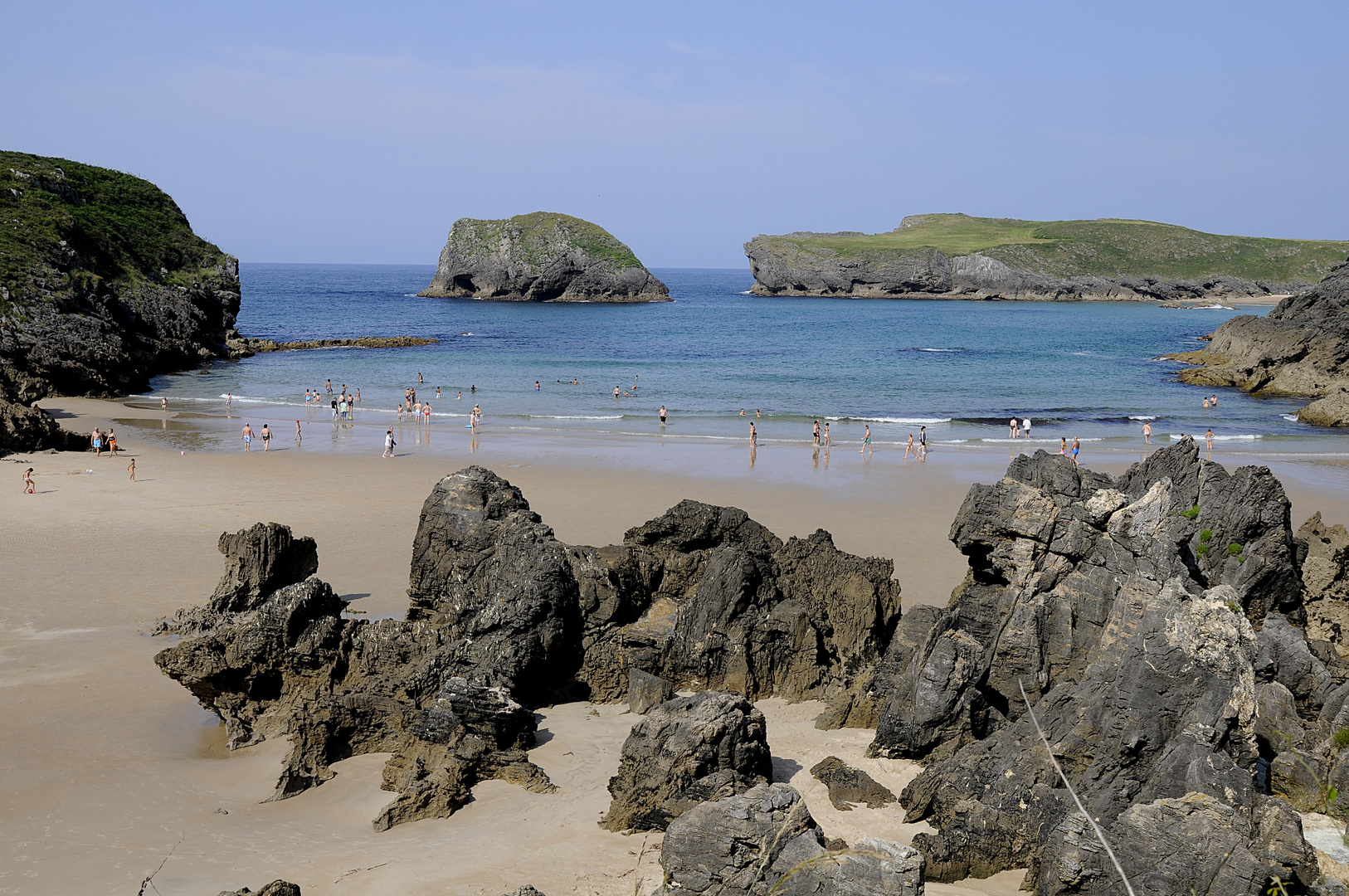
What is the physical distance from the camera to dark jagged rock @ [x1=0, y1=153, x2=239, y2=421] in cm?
4250

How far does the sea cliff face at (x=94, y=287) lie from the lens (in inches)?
1642

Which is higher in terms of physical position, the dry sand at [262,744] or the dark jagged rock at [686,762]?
the dark jagged rock at [686,762]

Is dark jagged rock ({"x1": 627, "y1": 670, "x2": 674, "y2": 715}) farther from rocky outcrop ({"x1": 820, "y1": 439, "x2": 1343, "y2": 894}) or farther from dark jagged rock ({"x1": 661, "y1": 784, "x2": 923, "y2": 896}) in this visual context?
dark jagged rock ({"x1": 661, "y1": 784, "x2": 923, "y2": 896})

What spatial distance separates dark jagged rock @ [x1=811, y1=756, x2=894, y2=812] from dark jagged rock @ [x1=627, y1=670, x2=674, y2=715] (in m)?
2.38

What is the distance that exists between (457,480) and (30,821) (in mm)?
6142

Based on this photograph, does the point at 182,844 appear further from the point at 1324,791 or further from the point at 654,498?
→ the point at 654,498

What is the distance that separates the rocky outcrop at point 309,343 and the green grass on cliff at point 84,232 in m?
5.69

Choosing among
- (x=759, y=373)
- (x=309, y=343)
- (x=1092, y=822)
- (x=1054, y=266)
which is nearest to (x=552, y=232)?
(x=309, y=343)

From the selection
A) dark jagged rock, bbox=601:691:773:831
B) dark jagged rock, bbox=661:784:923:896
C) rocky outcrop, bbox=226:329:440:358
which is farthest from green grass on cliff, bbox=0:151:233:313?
dark jagged rock, bbox=661:784:923:896

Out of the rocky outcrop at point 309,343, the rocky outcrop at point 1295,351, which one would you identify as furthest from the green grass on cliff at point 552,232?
the rocky outcrop at point 1295,351

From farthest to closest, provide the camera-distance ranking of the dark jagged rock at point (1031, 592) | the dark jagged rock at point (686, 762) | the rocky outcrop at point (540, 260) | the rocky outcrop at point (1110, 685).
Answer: the rocky outcrop at point (540, 260) < the dark jagged rock at point (1031, 592) < the dark jagged rock at point (686, 762) < the rocky outcrop at point (1110, 685)

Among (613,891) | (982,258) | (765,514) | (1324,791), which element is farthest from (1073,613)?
(982,258)

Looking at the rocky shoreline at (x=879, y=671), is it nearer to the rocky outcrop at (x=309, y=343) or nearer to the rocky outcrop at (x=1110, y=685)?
the rocky outcrop at (x=1110, y=685)

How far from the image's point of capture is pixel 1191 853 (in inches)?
242
